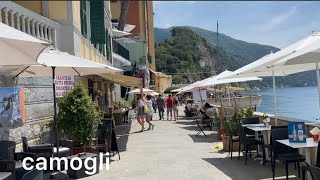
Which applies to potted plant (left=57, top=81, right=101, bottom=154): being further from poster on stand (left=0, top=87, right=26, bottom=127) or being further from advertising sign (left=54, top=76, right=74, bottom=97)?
advertising sign (left=54, top=76, right=74, bottom=97)

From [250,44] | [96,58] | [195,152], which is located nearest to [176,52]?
[250,44]

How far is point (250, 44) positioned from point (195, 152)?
14386 cm

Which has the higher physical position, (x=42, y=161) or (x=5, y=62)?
(x=5, y=62)

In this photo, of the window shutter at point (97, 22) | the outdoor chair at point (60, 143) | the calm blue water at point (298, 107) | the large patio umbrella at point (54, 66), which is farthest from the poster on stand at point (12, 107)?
the window shutter at point (97, 22)

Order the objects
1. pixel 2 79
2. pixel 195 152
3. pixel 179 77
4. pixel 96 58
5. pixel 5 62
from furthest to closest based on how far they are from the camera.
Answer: pixel 179 77
pixel 96 58
pixel 195 152
pixel 2 79
pixel 5 62

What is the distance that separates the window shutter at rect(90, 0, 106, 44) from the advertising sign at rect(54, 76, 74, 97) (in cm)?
413

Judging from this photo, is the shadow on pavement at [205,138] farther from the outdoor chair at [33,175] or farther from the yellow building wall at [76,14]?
the outdoor chair at [33,175]

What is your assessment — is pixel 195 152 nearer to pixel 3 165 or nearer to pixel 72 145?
pixel 72 145

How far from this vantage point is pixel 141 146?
40.3 ft

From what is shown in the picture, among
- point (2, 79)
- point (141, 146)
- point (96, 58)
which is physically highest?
point (96, 58)

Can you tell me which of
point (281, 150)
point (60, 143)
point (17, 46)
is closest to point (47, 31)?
point (60, 143)

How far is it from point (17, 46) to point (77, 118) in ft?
15.9

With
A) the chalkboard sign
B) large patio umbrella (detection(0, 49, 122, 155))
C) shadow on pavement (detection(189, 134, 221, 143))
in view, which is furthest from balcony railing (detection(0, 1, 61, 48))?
the chalkboard sign

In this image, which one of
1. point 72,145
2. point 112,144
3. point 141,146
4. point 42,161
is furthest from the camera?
point 141,146
